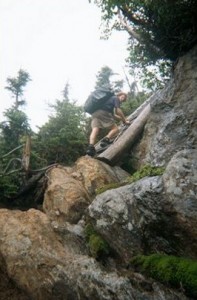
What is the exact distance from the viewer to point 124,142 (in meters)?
11.4

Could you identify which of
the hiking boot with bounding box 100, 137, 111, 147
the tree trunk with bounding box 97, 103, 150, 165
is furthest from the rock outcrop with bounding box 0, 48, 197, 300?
the hiking boot with bounding box 100, 137, 111, 147

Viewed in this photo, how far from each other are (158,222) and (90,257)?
170 cm

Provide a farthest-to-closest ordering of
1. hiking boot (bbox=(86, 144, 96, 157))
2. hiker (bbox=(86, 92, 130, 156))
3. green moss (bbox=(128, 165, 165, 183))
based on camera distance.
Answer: hiker (bbox=(86, 92, 130, 156))
hiking boot (bbox=(86, 144, 96, 157))
green moss (bbox=(128, 165, 165, 183))

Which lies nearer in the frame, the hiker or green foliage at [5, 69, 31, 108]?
the hiker

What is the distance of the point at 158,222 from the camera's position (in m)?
6.87

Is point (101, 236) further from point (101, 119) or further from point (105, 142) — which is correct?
point (101, 119)

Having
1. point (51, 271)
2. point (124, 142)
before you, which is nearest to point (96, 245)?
point (51, 271)

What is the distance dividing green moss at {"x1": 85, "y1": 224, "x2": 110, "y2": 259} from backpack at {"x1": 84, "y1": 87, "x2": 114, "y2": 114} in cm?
515

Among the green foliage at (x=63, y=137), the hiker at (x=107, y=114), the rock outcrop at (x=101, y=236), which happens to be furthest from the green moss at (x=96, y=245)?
the green foliage at (x=63, y=137)

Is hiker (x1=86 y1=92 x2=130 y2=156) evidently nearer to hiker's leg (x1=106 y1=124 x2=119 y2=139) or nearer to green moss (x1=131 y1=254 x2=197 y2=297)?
hiker's leg (x1=106 y1=124 x2=119 y2=139)

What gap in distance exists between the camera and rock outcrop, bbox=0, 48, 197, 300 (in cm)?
623

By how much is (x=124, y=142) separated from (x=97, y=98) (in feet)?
6.16

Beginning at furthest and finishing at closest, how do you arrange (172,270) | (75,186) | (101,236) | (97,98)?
(97,98), (75,186), (101,236), (172,270)

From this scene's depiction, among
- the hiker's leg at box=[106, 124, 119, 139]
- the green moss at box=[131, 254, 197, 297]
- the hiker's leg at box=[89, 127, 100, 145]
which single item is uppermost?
the hiker's leg at box=[89, 127, 100, 145]
